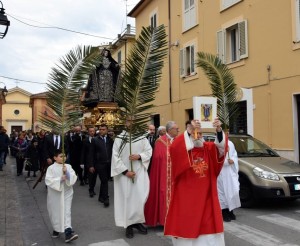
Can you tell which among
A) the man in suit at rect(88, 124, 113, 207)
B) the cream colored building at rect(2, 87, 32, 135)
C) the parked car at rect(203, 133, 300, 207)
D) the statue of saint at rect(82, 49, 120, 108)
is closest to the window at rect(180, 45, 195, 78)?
the statue of saint at rect(82, 49, 120, 108)

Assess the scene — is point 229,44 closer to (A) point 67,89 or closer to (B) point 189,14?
(B) point 189,14

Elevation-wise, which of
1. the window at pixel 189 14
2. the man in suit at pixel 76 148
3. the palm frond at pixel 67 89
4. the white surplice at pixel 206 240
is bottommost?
the white surplice at pixel 206 240

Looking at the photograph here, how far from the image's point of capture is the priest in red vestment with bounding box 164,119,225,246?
465 cm

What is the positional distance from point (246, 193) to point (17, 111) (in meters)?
65.6

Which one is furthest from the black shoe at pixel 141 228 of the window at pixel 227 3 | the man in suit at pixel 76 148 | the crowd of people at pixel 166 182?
the window at pixel 227 3

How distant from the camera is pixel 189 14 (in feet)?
62.0

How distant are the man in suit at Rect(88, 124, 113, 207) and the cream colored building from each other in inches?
2411

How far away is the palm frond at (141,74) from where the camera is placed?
647cm

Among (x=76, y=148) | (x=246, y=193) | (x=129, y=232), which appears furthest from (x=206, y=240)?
(x=76, y=148)

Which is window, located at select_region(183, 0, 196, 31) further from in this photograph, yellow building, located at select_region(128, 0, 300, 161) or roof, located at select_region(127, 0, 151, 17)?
roof, located at select_region(127, 0, 151, 17)

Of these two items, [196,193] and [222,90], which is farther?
[222,90]

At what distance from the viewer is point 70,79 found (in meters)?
6.79

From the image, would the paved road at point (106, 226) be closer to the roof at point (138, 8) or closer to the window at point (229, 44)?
the window at point (229, 44)

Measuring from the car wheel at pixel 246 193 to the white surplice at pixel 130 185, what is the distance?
2766 millimetres
